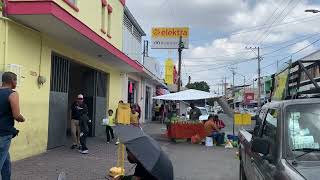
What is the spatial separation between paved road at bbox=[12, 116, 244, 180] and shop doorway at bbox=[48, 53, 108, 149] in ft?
2.39

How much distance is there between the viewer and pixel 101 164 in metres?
13.6

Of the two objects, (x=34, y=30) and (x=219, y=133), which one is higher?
(x=34, y=30)

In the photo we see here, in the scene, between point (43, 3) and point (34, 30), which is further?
point (34, 30)

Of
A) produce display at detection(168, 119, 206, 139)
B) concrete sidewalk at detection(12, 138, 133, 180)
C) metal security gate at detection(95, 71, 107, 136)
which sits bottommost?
concrete sidewalk at detection(12, 138, 133, 180)

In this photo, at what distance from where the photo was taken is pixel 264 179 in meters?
5.53

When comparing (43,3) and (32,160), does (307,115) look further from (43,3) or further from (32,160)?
→ (32,160)

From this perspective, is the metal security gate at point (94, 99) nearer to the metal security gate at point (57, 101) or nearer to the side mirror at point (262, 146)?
the metal security gate at point (57, 101)

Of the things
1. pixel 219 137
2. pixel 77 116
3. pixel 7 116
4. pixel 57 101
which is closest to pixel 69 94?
pixel 57 101

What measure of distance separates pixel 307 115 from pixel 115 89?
2136 centimetres

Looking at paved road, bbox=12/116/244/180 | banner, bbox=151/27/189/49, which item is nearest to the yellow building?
paved road, bbox=12/116/244/180

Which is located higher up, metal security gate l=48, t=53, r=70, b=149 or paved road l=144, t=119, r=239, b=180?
metal security gate l=48, t=53, r=70, b=149

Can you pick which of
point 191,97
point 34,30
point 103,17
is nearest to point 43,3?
point 34,30

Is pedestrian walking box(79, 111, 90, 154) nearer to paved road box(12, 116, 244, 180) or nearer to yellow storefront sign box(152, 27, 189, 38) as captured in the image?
paved road box(12, 116, 244, 180)

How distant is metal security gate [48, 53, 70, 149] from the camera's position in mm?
15859
